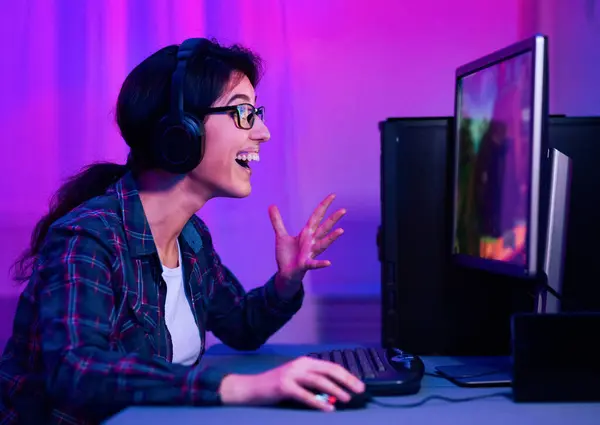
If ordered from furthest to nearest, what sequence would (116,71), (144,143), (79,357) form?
1. (116,71)
2. (144,143)
3. (79,357)

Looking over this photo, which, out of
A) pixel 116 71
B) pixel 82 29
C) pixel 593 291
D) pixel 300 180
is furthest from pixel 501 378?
pixel 82 29

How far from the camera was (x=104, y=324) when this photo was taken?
1.06 metres

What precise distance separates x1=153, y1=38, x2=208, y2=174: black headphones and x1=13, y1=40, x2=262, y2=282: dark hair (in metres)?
0.05

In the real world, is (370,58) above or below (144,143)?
above

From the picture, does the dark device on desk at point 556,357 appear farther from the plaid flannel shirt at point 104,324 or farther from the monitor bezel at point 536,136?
the plaid flannel shirt at point 104,324

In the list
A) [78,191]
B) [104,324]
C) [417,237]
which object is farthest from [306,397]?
[78,191]

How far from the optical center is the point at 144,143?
4.40 feet

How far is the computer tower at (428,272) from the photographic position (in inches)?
55.7

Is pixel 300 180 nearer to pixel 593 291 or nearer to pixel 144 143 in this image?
pixel 144 143

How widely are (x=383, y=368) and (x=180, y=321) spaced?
46cm

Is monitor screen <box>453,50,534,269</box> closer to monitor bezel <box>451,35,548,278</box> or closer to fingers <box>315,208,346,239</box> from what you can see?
monitor bezel <box>451,35,548,278</box>

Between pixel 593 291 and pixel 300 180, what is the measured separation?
0.92 m

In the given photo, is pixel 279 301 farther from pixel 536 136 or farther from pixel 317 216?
pixel 536 136

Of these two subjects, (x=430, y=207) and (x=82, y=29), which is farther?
(x=82, y=29)
